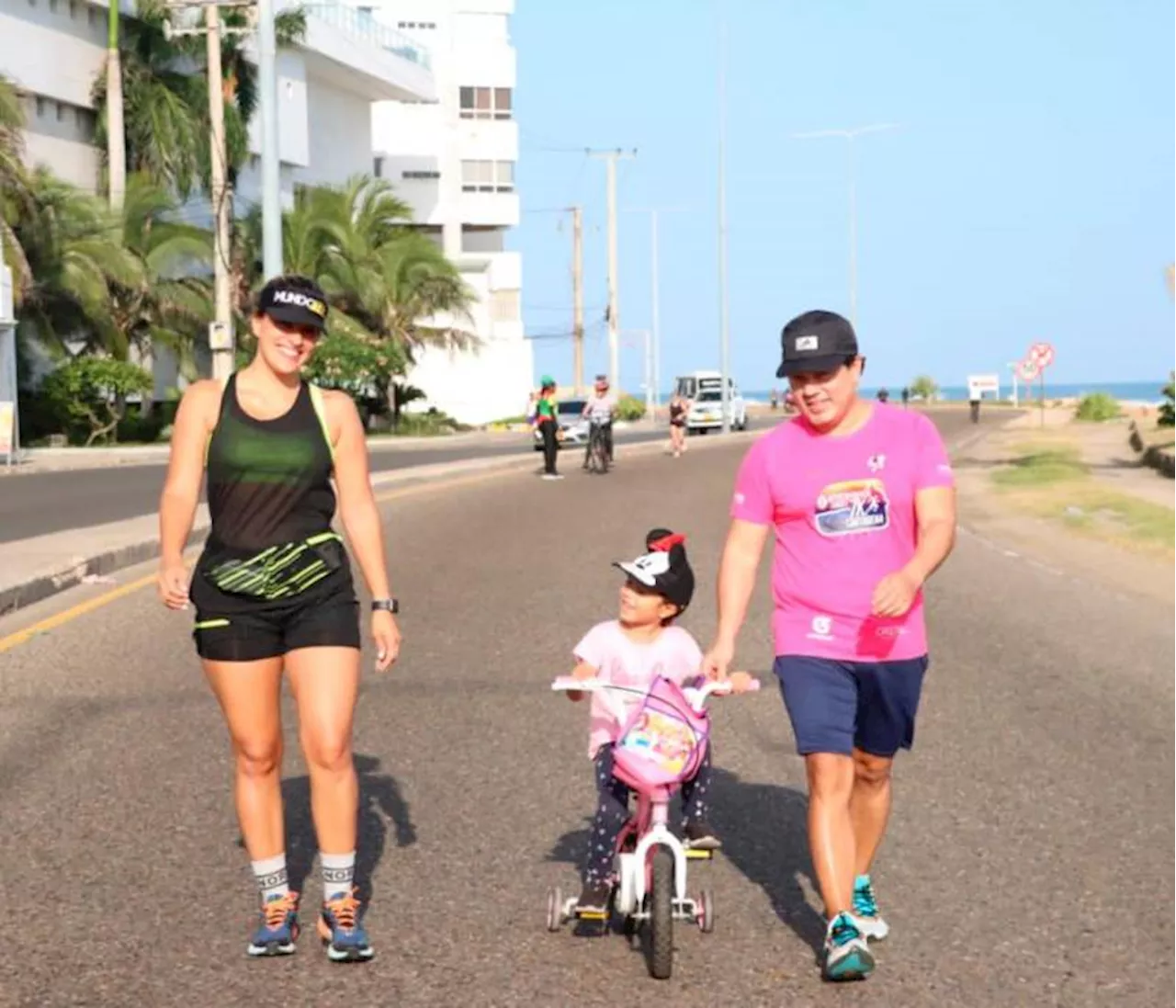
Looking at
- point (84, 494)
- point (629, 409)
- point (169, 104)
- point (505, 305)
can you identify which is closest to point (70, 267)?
point (169, 104)

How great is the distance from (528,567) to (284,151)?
55.8 m

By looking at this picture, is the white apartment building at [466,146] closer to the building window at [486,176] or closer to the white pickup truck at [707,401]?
the building window at [486,176]

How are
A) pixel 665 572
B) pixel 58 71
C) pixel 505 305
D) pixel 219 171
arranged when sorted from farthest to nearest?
1. pixel 505 305
2. pixel 58 71
3. pixel 219 171
4. pixel 665 572

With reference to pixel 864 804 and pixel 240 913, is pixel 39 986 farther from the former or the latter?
pixel 864 804

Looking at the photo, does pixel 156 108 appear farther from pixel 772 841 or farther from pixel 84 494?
pixel 772 841

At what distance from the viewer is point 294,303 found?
19.7 ft

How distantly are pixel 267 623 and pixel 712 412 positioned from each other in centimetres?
6606

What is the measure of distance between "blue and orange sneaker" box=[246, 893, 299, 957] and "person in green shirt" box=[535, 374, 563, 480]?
95.7 feet

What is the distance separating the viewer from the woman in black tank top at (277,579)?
19.5 ft

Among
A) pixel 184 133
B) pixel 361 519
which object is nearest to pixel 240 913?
pixel 361 519

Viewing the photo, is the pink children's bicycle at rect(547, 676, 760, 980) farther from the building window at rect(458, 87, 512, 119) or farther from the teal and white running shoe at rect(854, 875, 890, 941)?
the building window at rect(458, 87, 512, 119)

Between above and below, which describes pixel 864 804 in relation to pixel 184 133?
below

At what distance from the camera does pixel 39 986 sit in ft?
18.6

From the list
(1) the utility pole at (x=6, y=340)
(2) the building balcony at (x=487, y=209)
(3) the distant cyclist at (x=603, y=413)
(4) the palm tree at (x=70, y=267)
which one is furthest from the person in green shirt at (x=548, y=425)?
(2) the building balcony at (x=487, y=209)
